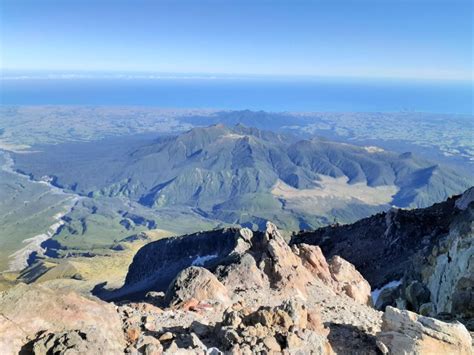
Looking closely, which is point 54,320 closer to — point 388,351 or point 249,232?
point 388,351

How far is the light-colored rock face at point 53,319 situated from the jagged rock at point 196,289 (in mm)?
7011

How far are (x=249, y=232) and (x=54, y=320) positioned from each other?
124ft

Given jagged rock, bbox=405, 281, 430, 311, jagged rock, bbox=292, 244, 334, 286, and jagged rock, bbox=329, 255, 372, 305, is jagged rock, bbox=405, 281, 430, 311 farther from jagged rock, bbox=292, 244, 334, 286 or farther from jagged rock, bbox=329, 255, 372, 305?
jagged rock, bbox=292, 244, 334, 286

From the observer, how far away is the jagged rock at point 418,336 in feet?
51.7

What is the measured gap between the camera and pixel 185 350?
1477 centimetres

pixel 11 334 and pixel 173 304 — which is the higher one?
pixel 11 334

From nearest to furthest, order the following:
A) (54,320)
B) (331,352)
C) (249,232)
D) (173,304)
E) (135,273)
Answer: (54,320) → (331,352) → (173,304) → (249,232) → (135,273)

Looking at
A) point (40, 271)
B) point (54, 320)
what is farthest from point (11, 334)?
point (40, 271)

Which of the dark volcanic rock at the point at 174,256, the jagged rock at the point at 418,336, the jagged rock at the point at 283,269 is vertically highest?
the jagged rock at the point at 418,336

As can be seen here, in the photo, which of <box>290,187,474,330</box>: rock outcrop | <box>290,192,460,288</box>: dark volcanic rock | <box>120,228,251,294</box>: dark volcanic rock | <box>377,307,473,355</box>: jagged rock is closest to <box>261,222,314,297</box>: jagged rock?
<box>290,187,474,330</box>: rock outcrop

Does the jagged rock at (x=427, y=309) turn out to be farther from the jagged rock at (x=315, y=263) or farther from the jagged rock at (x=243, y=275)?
the jagged rock at (x=243, y=275)

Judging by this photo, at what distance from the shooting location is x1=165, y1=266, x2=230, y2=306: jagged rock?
922 inches

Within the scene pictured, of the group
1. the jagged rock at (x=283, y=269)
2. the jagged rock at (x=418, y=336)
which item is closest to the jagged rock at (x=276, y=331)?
the jagged rock at (x=418, y=336)

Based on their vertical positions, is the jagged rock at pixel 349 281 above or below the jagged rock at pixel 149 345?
below
